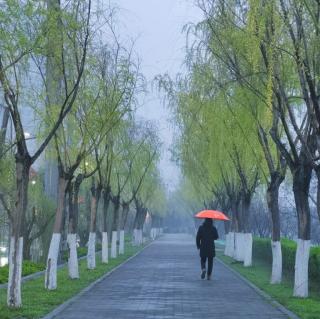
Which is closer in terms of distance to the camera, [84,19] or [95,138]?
[84,19]

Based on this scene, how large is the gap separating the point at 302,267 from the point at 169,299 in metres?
3.00

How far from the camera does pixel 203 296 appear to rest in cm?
1677

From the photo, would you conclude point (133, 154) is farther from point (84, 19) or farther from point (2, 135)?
point (84, 19)

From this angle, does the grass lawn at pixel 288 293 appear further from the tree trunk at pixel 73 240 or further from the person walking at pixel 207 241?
the tree trunk at pixel 73 240

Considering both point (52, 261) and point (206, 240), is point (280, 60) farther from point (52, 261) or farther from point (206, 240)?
point (206, 240)

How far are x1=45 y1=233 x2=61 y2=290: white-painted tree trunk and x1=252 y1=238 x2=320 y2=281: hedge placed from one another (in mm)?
6705

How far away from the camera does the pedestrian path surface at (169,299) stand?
13.4 m

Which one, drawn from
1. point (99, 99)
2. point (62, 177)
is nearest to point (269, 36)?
point (62, 177)

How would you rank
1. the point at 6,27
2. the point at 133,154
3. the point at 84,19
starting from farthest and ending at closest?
the point at 133,154 < the point at 84,19 < the point at 6,27

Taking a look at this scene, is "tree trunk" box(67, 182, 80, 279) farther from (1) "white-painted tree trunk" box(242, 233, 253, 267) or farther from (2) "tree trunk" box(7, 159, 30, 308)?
(1) "white-painted tree trunk" box(242, 233, 253, 267)

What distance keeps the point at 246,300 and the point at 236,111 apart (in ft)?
18.4

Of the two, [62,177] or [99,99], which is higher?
[99,99]

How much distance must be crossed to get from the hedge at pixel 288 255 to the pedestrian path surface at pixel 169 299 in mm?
1806

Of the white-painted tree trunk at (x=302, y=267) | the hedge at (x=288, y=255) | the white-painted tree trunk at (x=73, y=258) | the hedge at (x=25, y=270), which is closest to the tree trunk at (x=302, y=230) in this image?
the white-painted tree trunk at (x=302, y=267)
